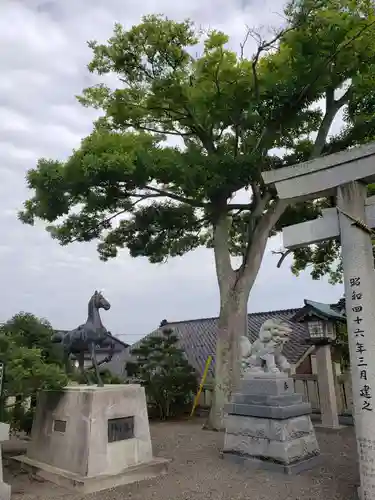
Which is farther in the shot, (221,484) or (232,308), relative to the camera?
(232,308)

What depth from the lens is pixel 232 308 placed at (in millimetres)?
10836

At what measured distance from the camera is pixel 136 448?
6.64 m

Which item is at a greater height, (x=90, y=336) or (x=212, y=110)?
(x=212, y=110)

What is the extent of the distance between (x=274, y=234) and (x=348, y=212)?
869 centimetres

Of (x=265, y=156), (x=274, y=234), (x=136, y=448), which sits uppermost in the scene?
(x=265, y=156)

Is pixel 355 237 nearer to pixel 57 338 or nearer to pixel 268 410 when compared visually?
pixel 268 410

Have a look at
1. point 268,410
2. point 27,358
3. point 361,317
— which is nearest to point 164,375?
point 268,410

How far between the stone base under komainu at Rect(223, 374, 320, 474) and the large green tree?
319 centimetres

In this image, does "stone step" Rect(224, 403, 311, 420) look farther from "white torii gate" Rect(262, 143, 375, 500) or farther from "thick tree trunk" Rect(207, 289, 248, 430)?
"thick tree trunk" Rect(207, 289, 248, 430)

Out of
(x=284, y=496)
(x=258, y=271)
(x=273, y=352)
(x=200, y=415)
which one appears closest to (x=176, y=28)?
(x=258, y=271)

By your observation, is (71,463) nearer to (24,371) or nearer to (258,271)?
(24,371)

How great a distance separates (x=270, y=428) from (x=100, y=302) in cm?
361

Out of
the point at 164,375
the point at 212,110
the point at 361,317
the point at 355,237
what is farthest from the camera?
the point at 164,375

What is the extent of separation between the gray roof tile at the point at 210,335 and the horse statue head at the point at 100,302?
27.4 ft
